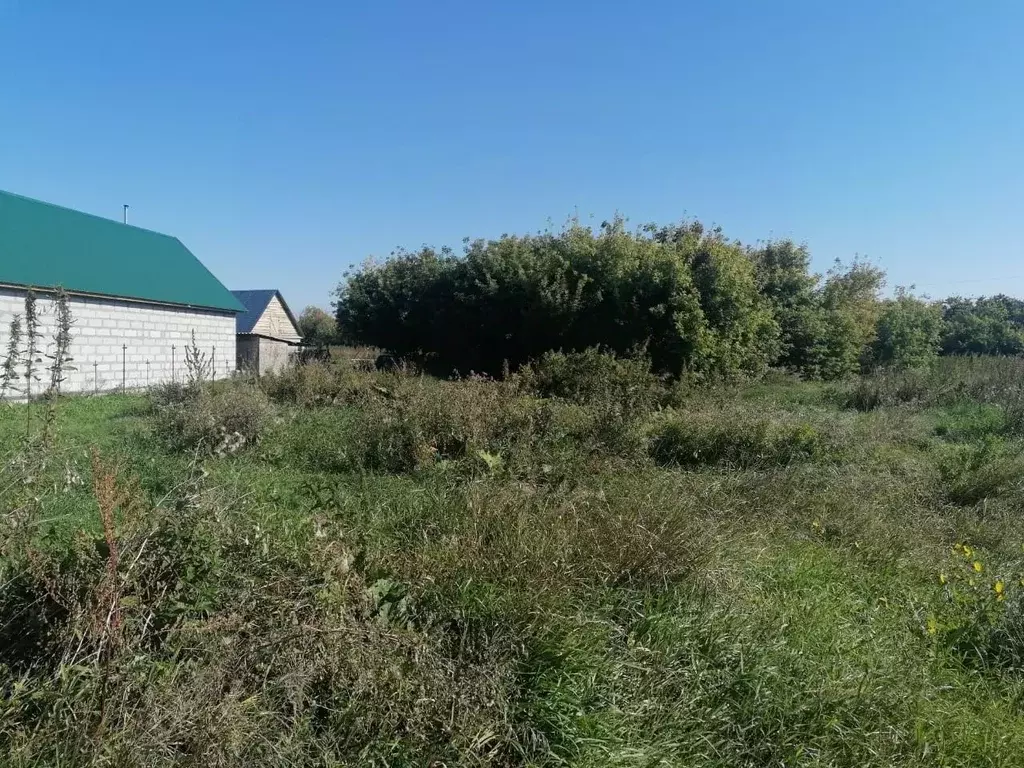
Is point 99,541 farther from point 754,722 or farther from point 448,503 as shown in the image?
point 754,722

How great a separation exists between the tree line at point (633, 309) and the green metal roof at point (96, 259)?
4746 millimetres

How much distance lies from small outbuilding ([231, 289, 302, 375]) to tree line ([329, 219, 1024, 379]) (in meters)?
6.93

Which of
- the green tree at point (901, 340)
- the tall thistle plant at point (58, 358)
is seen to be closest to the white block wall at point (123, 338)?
the tall thistle plant at point (58, 358)

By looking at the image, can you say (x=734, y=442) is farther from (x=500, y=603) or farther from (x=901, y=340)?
(x=901, y=340)

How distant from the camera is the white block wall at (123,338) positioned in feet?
47.3

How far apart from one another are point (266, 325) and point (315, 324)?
18337 millimetres

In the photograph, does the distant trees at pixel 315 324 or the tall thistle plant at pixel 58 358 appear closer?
the tall thistle plant at pixel 58 358

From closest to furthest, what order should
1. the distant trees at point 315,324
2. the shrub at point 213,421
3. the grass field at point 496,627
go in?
the grass field at point 496,627, the shrub at point 213,421, the distant trees at point 315,324

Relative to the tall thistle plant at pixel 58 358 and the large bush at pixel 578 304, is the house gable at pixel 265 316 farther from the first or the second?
the tall thistle plant at pixel 58 358

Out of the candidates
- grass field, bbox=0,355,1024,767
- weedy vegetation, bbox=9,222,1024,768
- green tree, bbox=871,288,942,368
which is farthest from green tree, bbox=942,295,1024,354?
grass field, bbox=0,355,1024,767

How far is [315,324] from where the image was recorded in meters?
51.9

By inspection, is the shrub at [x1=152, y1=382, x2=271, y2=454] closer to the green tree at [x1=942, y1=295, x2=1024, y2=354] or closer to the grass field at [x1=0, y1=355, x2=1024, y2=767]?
the grass field at [x1=0, y1=355, x2=1024, y2=767]

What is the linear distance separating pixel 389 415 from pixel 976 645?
5467 mm

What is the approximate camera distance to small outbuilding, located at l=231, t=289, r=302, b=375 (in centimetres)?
2793
